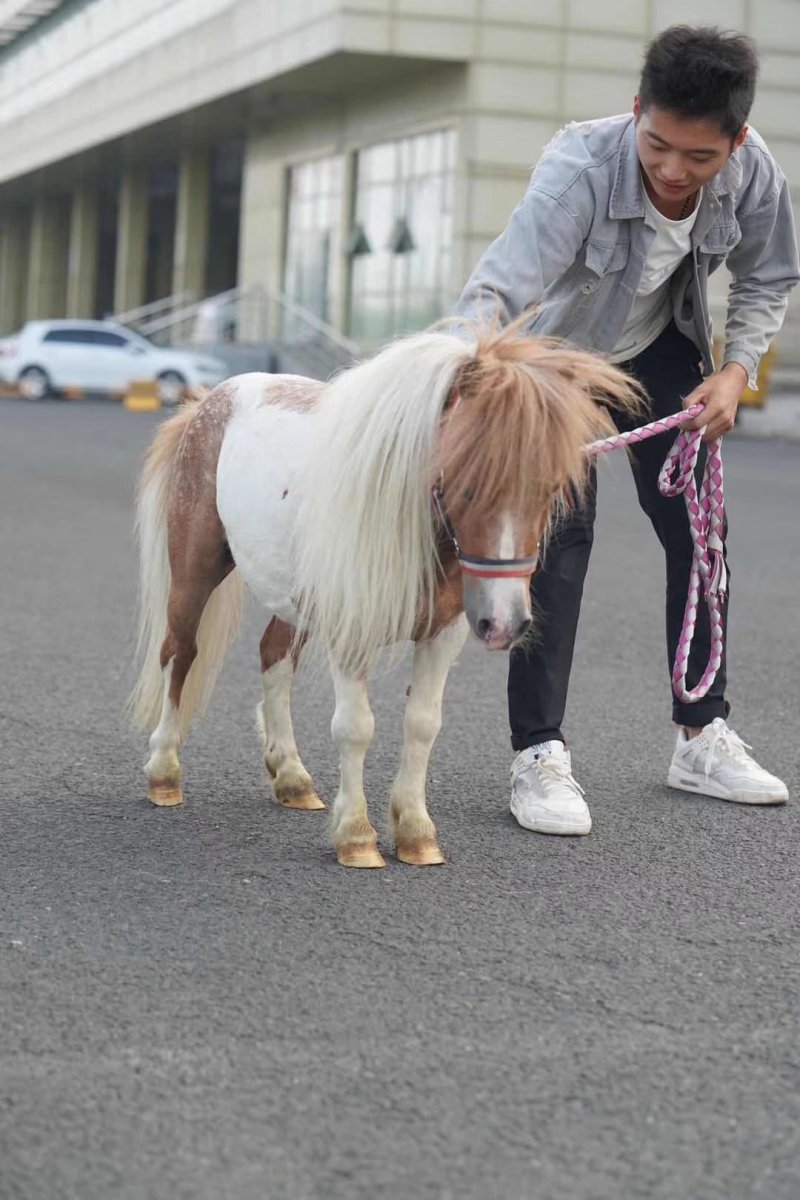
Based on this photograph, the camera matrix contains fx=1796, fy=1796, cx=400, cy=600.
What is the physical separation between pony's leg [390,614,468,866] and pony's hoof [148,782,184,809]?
80 centimetres

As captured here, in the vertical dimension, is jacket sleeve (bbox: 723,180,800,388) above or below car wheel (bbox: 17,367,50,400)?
below

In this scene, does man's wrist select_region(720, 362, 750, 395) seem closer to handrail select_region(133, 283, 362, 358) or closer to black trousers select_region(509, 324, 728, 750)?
black trousers select_region(509, 324, 728, 750)

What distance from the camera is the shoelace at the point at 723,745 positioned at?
17.1 ft

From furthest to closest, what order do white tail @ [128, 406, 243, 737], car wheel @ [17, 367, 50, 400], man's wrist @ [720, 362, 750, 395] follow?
car wheel @ [17, 367, 50, 400] → white tail @ [128, 406, 243, 737] → man's wrist @ [720, 362, 750, 395]

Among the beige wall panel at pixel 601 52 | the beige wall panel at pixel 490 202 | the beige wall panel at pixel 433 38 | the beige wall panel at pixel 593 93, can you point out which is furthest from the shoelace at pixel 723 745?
the beige wall panel at pixel 601 52

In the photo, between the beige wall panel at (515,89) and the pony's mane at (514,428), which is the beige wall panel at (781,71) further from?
the pony's mane at (514,428)

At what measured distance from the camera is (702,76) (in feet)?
13.6

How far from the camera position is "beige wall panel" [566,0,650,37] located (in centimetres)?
3600

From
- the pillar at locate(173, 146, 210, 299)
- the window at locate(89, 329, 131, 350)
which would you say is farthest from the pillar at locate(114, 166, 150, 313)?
the window at locate(89, 329, 131, 350)

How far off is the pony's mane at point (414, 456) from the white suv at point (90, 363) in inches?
1253

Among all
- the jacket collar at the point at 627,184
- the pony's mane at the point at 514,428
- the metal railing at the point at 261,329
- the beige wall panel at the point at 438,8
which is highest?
A: the beige wall panel at the point at 438,8

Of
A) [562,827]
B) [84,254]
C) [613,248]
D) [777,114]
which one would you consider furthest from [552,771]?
[84,254]

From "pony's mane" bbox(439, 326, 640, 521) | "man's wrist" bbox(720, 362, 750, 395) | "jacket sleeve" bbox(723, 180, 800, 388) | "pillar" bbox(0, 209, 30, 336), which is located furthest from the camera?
"pillar" bbox(0, 209, 30, 336)

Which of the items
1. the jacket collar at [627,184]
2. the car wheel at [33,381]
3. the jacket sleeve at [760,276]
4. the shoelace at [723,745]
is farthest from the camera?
the car wheel at [33,381]
